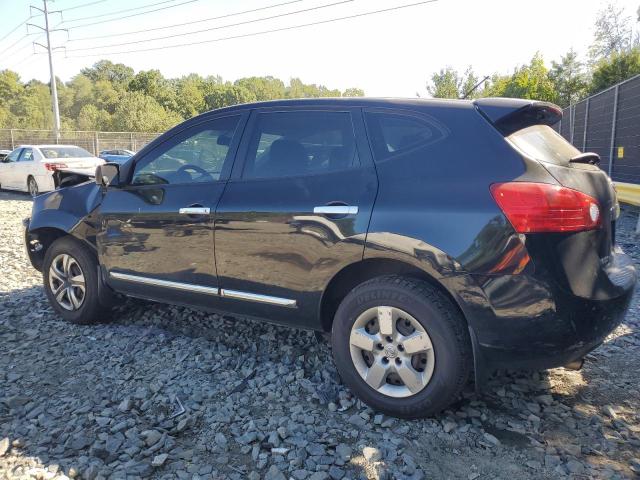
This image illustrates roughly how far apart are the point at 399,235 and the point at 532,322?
786 millimetres

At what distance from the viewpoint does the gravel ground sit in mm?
2465

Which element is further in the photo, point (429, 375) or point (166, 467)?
point (429, 375)

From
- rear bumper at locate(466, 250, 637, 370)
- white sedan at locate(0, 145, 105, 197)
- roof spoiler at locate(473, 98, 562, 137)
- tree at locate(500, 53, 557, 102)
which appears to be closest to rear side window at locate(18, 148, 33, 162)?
white sedan at locate(0, 145, 105, 197)

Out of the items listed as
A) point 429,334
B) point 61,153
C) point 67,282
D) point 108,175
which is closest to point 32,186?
point 61,153

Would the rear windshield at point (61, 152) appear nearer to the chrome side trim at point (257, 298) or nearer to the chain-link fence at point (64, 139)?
the chrome side trim at point (257, 298)

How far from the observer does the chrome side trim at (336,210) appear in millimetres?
2852

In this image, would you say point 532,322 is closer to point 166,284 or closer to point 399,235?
point 399,235

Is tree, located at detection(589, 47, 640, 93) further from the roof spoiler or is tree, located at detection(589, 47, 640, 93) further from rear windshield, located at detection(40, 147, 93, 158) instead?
the roof spoiler

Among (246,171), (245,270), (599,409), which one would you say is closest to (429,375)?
(599,409)

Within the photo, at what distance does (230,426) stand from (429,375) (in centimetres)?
116

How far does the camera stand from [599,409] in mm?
2914

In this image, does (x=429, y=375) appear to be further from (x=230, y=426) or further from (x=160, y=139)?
(x=160, y=139)

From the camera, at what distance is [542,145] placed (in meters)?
2.75

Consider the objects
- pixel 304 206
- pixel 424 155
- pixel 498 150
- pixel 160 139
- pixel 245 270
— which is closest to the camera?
pixel 498 150
